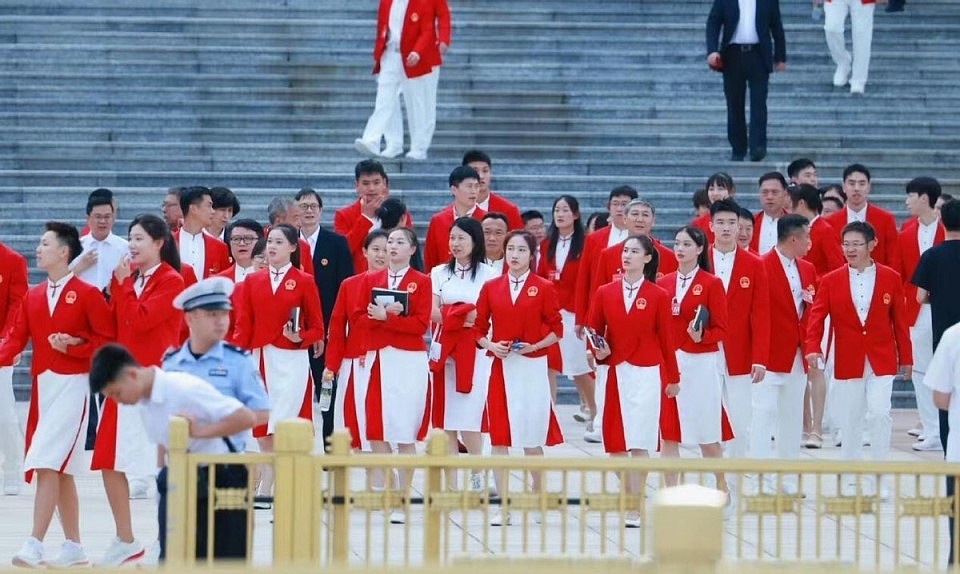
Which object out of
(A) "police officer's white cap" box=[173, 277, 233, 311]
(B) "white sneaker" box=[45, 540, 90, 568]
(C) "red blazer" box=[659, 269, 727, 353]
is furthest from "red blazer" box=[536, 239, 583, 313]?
(A) "police officer's white cap" box=[173, 277, 233, 311]

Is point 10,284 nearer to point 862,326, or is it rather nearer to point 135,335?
point 135,335

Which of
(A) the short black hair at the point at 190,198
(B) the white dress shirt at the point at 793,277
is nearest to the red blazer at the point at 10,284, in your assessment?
(A) the short black hair at the point at 190,198

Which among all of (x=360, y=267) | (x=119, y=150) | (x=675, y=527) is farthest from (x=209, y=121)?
(x=675, y=527)

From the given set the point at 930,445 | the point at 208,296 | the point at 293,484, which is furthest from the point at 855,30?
the point at 293,484

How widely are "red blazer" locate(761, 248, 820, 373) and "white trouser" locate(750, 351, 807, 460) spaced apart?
0.07 m

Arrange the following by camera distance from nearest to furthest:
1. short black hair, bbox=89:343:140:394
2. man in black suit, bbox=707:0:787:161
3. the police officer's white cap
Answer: short black hair, bbox=89:343:140:394
the police officer's white cap
man in black suit, bbox=707:0:787:161

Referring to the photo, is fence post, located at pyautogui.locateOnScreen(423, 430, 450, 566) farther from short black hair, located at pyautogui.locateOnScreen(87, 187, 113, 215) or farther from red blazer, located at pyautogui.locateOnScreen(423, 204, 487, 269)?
red blazer, located at pyautogui.locateOnScreen(423, 204, 487, 269)

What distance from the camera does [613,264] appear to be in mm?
12391

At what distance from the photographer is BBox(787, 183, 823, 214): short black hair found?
45.5ft

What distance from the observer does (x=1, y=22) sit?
63.0ft

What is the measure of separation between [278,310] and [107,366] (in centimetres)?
395

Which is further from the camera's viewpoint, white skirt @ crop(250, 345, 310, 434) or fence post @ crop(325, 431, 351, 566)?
white skirt @ crop(250, 345, 310, 434)

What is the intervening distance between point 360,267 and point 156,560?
4218 millimetres

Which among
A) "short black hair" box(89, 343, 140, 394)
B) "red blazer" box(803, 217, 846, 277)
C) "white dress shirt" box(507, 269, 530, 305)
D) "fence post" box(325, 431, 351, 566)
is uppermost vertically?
"red blazer" box(803, 217, 846, 277)
